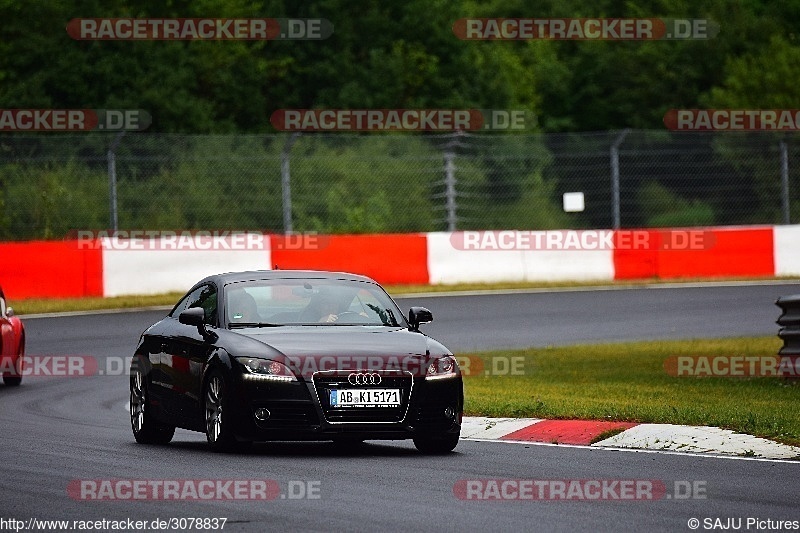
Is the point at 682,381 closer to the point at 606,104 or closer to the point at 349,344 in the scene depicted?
the point at 349,344

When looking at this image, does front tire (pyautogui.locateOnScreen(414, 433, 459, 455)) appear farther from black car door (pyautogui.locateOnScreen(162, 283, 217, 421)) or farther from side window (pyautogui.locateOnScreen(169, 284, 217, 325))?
side window (pyautogui.locateOnScreen(169, 284, 217, 325))

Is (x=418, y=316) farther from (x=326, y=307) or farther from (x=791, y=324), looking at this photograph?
(x=791, y=324)

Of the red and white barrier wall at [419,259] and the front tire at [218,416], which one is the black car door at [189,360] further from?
the red and white barrier wall at [419,259]

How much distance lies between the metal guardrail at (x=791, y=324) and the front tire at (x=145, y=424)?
727 centimetres

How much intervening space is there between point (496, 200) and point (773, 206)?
5.37 meters

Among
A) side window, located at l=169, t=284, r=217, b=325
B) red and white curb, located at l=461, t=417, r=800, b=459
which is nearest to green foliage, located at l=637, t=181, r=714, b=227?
red and white curb, located at l=461, t=417, r=800, b=459

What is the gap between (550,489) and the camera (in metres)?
9.76

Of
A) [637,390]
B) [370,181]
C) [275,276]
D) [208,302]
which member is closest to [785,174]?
[370,181]

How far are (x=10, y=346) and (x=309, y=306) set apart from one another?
6965 millimetres

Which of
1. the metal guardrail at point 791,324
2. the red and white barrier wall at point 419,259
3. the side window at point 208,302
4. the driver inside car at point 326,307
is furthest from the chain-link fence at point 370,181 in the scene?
the driver inside car at point 326,307

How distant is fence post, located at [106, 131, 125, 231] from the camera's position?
2930cm

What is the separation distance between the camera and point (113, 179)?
1161 inches

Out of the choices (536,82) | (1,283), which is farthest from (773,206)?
(536,82)

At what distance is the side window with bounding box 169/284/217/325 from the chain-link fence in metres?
15.9
